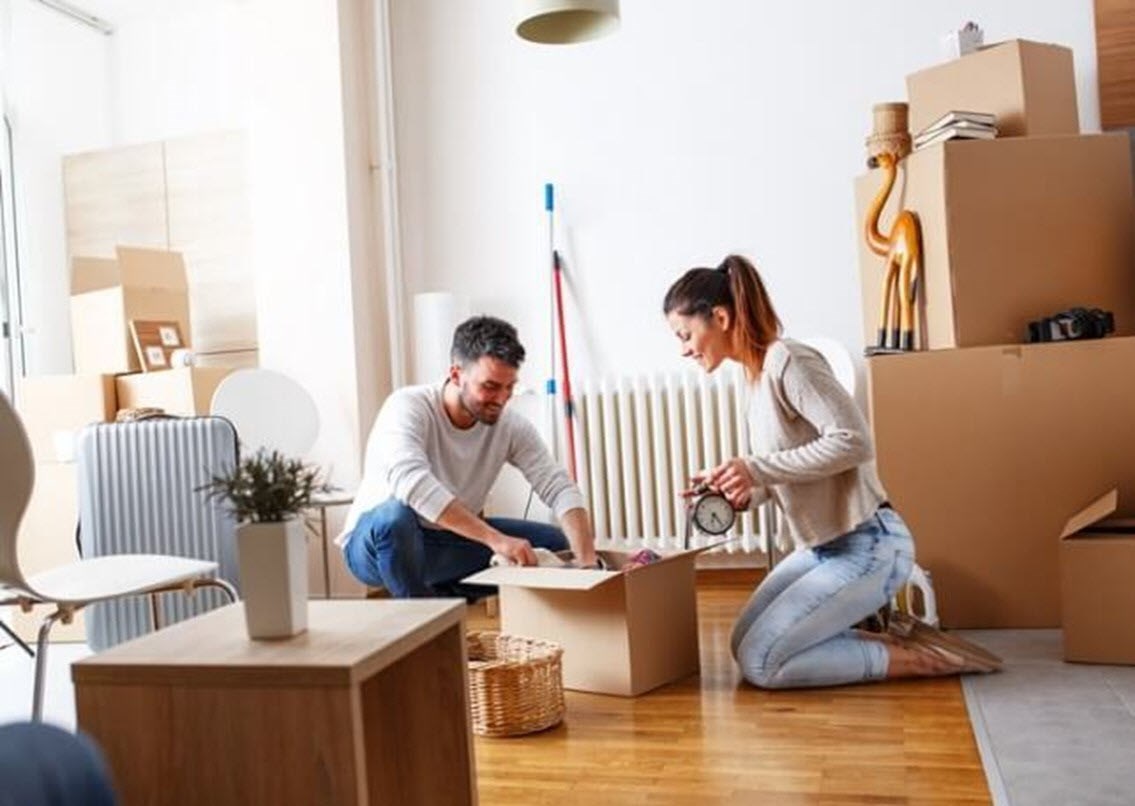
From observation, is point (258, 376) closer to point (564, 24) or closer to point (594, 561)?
point (594, 561)

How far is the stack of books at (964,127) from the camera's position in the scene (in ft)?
10.1

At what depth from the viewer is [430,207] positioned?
14.5 ft

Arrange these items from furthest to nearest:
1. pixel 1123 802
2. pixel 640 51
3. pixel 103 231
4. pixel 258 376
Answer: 1. pixel 103 231
2. pixel 640 51
3. pixel 258 376
4. pixel 1123 802

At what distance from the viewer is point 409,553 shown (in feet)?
8.98

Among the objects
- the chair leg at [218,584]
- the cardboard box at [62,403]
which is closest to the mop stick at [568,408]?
the cardboard box at [62,403]

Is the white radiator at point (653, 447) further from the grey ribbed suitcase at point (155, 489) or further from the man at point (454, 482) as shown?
the grey ribbed suitcase at point (155, 489)

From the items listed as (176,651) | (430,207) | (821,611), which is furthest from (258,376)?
(176,651)

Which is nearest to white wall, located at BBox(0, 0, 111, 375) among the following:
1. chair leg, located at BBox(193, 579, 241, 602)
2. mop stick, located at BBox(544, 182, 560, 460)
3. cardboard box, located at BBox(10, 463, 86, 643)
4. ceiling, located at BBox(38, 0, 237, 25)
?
ceiling, located at BBox(38, 0, 237, 25)

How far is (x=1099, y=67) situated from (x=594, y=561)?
235 centimetres

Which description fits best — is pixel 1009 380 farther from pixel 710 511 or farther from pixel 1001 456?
pixel 710 511

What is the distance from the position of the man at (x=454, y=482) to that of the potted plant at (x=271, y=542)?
45.4 inches

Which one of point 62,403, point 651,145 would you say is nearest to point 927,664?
point 651,145

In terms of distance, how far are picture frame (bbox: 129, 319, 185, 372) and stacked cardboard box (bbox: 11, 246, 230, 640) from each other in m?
0.03

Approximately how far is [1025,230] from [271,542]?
7.70 ft
